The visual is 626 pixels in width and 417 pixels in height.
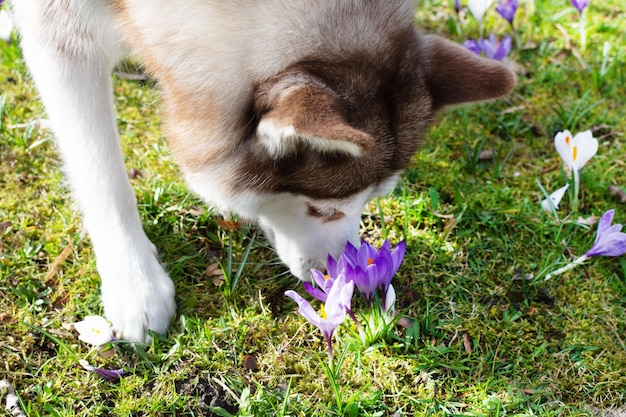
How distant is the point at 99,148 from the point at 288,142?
0.97 meters

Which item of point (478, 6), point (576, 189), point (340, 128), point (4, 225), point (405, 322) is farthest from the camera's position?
point (478, 6)

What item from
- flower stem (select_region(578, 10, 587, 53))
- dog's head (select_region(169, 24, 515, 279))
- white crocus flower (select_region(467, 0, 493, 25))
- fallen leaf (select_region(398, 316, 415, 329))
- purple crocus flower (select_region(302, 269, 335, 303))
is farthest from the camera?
flower stem (select_region(578, 10, 587, 53))

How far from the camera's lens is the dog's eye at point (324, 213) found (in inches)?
98.0

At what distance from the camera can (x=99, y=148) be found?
2689 millimetres

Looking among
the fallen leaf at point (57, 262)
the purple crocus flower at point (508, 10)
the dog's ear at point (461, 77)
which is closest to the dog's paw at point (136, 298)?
the fallen leaf at point (57, 262)

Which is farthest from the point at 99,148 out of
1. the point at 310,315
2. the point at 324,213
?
the point at 310,315

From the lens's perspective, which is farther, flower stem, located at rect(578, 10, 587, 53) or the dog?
flower stem, located at rect(578, 10, 587, 53)

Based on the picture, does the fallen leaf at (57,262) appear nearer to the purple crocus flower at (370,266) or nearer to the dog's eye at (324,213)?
the dog's eye at (324,213)

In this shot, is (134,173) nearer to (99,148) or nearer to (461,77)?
(99,148)

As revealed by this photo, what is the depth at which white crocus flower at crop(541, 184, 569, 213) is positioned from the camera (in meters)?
3.23

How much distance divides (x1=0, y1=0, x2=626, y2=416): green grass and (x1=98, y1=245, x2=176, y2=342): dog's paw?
69 millimetres

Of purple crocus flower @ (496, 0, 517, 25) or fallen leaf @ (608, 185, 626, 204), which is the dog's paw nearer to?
fallen leaf @ (608, 185, 626, 204)

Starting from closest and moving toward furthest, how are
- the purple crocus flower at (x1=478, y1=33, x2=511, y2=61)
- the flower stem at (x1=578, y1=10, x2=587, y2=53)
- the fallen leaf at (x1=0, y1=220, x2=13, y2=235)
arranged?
the fallen leaf at (x1=0, y1=220, x2=13, y2=235)
the purple crocus flower at (x1=478, y1=33, x2=511, y2=61)
the flower stem at (x1=578, y1=10, x2=587, y2=53)

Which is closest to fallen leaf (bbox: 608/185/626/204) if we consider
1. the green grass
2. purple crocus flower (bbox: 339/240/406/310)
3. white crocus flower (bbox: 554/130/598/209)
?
the green grass
